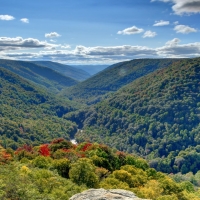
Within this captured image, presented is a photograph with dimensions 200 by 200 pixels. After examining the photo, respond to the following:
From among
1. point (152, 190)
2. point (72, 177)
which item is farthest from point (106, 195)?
point (152, 190)

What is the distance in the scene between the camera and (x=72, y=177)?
58.8 m

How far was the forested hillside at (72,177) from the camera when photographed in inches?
1502

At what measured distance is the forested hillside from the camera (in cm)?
3815

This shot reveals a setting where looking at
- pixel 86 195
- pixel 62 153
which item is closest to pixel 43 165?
pixel 62 153

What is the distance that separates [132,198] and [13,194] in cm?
1558

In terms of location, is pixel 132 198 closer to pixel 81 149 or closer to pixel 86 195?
pixel 86 195

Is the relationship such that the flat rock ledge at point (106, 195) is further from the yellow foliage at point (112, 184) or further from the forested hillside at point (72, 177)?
the yellow foliage at point (112, 184)

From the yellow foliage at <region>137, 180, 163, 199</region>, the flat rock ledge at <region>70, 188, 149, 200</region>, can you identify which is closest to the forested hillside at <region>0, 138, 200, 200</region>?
the yellow foliage at <region>137, 180, 163, 199</region>

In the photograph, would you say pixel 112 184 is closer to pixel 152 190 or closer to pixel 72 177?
pixel 72 177

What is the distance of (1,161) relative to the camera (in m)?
62.9

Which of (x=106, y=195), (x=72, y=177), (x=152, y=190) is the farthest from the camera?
(x=152, y=190)

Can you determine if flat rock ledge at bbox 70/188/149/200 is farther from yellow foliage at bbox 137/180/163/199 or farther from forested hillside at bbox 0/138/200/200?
yellow foliage at bbox 137/180/163/199

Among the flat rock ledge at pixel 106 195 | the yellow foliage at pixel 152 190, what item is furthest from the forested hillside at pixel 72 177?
the flat rock ledge at pixel 106 195

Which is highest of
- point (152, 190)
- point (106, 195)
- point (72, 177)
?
point (106, 195)
